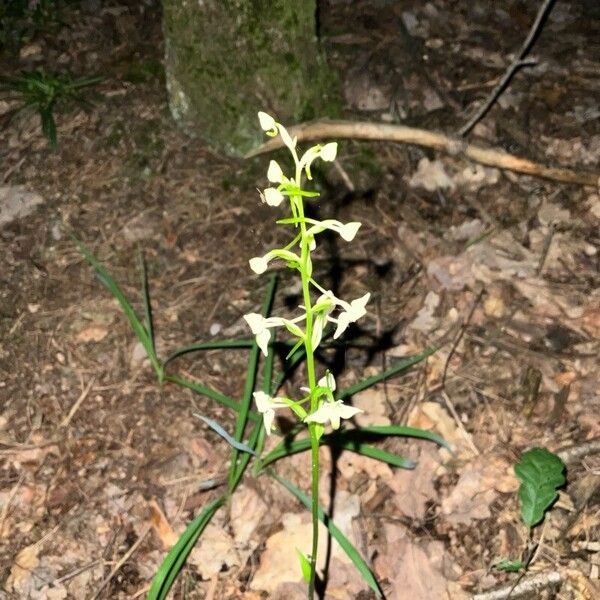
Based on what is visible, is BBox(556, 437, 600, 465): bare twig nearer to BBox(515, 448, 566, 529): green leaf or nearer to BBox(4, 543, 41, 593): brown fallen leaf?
BBox(515, 448, 566, 529): green leaf

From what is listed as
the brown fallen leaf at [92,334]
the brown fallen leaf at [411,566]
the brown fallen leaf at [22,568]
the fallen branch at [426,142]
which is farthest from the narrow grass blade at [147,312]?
the brown fallen leaf at [411,566]

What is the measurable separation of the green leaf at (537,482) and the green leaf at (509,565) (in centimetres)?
12

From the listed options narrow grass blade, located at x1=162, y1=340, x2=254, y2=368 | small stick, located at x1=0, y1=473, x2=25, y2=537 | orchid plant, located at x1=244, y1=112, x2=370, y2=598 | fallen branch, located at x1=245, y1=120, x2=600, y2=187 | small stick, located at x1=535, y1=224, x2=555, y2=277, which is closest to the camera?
orchid plant, located at x1=244, y1=112, x2=370, y2=598

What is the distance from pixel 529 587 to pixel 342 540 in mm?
659

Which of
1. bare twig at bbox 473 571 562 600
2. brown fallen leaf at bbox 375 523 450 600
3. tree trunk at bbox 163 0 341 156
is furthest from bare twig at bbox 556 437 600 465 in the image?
tree trunk at bbox 163 0 341 156

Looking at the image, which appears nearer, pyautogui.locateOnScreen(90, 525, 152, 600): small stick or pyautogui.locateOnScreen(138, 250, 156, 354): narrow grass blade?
pyautogui.locateOnScreen(90, 525, 152, 600): small stick

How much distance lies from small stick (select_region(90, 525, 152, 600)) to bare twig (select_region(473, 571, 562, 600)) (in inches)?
45.2

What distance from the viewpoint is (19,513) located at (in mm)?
2520

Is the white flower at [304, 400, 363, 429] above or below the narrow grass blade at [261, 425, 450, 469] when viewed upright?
above

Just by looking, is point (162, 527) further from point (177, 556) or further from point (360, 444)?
point (360, 444)

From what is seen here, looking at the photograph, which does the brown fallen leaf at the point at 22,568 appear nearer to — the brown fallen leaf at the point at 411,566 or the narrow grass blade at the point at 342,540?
the narrow grass blade at the point at 342,540

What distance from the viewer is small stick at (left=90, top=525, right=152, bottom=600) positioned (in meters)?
2.34

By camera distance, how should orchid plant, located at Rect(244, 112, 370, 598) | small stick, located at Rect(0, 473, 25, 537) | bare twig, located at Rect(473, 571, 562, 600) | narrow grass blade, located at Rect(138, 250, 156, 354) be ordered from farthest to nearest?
narrow grass blade, located at Rect(138, 250, 156, 354) < small stick, located at Rect(0, 473, 25, 537) < bare twig, located at Rect(473, 571, 562, 600) < orchid plant, located at Rect(244, 112, 370, 598)

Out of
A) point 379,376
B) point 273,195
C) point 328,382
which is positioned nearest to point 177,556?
point 379,376
